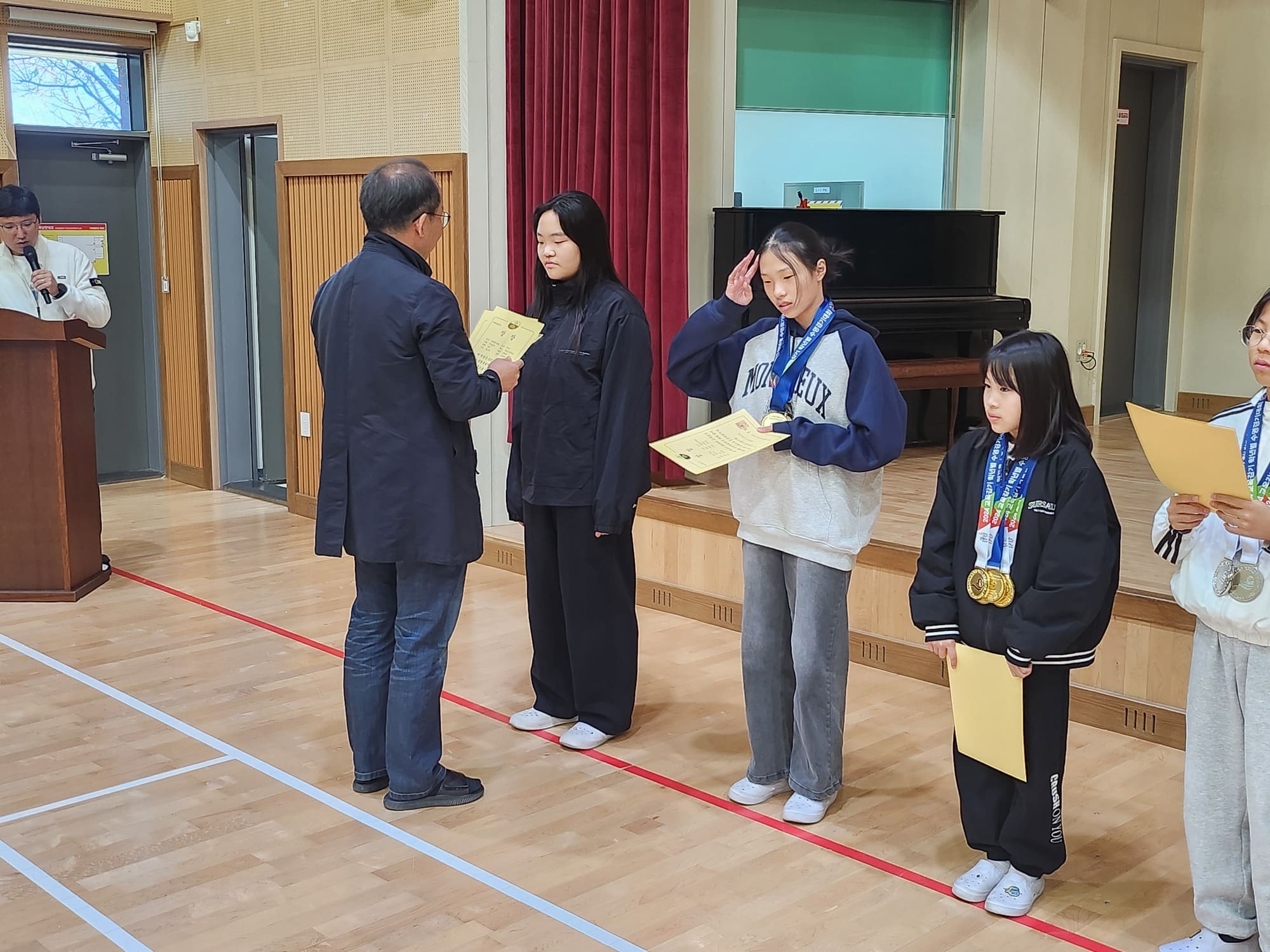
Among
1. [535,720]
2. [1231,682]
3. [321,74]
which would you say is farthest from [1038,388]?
[321,74]

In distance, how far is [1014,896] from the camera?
2727 millimetres

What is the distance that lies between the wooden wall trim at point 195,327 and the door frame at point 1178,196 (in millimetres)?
5049

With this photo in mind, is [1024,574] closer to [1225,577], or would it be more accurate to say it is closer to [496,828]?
[1225,577]

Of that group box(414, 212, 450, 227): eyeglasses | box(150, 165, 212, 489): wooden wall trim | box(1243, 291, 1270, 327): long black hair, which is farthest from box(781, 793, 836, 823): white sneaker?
box(150, 165, 212, 489): wooden wall trim

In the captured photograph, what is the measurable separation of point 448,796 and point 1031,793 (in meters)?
1.43

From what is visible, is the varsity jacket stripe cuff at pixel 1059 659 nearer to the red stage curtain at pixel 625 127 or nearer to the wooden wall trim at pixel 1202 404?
the red stage curtain at pixel 625 127

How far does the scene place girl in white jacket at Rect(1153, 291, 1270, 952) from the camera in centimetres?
227

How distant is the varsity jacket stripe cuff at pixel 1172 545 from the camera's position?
96.1 inches

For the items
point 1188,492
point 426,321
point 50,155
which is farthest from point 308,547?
point 1188,492

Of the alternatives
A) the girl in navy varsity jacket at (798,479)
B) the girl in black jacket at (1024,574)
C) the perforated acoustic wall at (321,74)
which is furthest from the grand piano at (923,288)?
the girl in black jacket at (1024,574)

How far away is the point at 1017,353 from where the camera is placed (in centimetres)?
257

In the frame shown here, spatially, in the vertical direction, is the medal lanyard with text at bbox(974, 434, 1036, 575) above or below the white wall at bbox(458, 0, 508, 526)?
below

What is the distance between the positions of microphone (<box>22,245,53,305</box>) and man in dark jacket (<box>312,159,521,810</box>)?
251cm

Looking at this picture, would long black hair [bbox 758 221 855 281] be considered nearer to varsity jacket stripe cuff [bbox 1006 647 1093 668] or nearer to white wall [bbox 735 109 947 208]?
varsity jacket stripe cuff [bbox 1006 647 1093 668]
